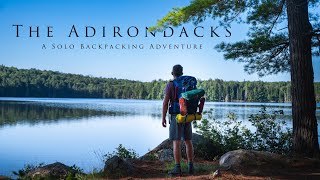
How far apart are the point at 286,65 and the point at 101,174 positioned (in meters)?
5.44

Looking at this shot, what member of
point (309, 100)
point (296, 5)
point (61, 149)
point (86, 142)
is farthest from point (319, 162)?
point (86, 142)

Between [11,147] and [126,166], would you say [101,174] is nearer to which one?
[126,166]

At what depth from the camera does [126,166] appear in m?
6.52

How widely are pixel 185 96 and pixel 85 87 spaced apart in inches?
4509

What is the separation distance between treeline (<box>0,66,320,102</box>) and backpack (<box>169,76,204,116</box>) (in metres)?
69.0

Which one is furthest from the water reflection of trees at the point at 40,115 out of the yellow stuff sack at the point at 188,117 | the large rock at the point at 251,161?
the yellow stuff sack at the point at 188,117

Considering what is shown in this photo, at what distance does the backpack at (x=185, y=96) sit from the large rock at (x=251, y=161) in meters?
1.37

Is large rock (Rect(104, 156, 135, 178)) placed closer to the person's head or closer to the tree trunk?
the person's head

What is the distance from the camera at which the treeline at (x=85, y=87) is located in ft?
276

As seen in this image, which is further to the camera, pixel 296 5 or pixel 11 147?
pixel 11 147

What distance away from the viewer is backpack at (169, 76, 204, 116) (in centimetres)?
562

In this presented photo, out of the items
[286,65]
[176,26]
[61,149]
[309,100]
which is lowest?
[61,149]

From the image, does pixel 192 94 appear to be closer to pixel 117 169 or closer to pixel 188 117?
pixel 188 117

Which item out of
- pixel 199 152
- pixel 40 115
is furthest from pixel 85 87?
pixel 199 152
